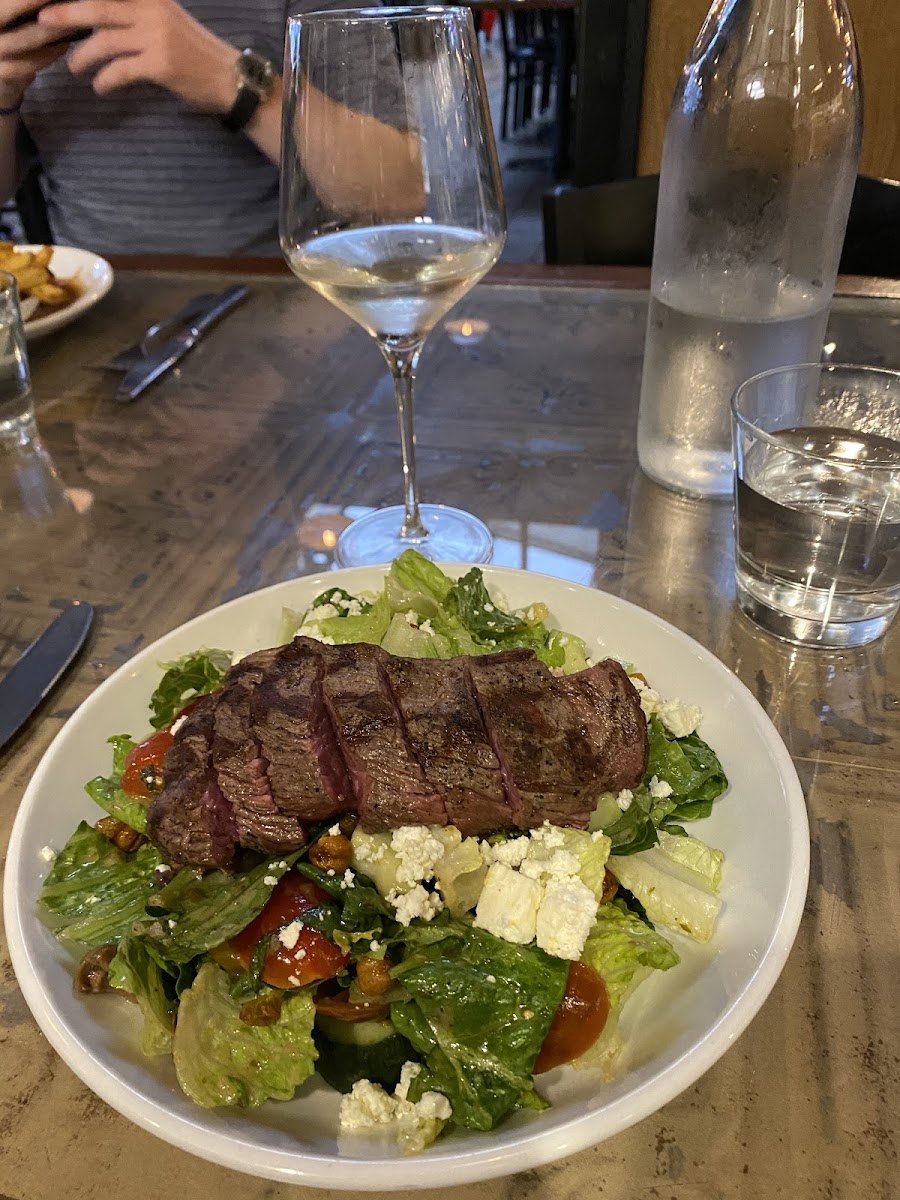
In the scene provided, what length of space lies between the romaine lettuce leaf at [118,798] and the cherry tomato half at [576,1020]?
55 centimetres

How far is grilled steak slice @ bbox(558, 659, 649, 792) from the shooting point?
1058mm

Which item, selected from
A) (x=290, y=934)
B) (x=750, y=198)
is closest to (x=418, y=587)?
(x=290, y=934)

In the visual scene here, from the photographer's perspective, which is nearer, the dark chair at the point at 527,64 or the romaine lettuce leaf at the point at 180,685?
the romaine lettuce leaf at the point at 180,685

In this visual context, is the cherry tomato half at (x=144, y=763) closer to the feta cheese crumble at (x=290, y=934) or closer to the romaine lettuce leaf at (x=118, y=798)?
the romaine lettuce leaf at (x=118, y=798)

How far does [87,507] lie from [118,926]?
1224mm

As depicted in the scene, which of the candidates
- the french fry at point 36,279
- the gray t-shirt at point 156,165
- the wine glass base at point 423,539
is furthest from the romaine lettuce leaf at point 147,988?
the gray t-shirt at point 156,165

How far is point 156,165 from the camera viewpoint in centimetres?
336

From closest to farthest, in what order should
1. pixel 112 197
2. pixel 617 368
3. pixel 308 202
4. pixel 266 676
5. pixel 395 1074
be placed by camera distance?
pixel 395 1074 < pixel 266 676 < pixel 308 202 < pixel 617 368 < pixel 112 197

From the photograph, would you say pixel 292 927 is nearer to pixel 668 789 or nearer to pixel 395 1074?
pixel 395 1074

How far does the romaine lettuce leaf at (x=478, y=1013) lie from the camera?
2.78ft

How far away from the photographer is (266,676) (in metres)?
1.10

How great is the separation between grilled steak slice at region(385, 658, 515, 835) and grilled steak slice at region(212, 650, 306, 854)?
173 mm

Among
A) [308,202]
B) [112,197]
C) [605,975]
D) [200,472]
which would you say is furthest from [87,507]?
[112,197]

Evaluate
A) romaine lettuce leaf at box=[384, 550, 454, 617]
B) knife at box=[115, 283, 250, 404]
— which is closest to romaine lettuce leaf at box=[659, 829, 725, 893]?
romaine lettuce leaf at box=[384, 550, 454, 617]
